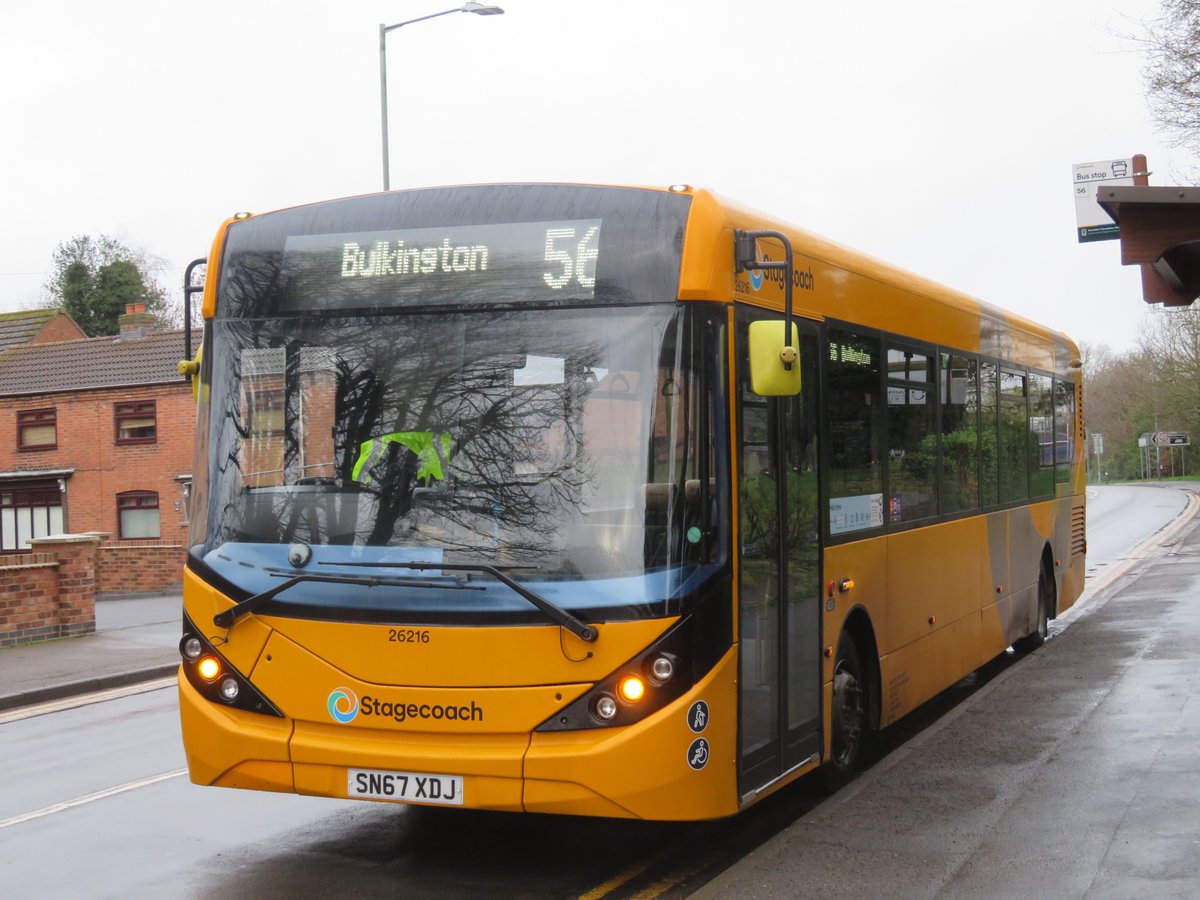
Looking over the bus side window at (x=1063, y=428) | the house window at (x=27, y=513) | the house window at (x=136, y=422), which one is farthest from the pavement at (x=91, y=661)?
the house window at (x=27, y=513)

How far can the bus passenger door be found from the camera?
6.39 meters

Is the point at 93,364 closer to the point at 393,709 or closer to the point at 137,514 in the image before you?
the point at 137,514

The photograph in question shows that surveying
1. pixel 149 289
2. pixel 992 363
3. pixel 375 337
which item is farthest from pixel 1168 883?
pixel 149 289

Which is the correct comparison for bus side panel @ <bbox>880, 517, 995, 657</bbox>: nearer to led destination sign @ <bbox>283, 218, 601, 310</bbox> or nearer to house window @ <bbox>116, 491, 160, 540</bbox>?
led destination sign @ <bbox>283, 218, 601, 310</bbox>

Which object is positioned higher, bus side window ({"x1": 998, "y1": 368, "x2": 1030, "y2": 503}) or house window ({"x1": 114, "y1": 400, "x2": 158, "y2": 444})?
house window ({"x1": 114, "y1": 400, "x2": 158, "y2": 444})

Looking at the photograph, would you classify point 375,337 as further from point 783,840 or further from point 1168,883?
point 1168,883

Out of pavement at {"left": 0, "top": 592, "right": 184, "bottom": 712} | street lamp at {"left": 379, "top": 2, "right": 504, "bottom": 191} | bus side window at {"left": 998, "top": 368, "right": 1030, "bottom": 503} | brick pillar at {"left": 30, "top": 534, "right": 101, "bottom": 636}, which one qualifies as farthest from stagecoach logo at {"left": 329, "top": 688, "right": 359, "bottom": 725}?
street lamp at {"left": 379, "top": 2, "right": 504, "bottom": 191}

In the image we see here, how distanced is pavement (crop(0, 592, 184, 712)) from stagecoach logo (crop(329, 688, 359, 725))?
8368mm

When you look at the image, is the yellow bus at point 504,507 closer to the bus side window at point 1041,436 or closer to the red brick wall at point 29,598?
the bus side window at point 1041,436

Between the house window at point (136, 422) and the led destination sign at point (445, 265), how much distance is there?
123ft

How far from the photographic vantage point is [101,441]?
43.2m

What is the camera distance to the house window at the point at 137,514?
4241cm

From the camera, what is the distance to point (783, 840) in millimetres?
6629

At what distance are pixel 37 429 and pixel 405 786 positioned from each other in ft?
138
